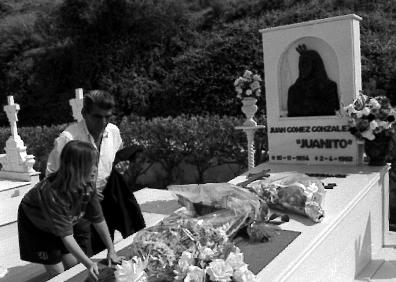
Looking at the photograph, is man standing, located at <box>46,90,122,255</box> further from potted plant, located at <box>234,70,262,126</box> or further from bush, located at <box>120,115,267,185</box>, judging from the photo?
bush, located at <box>120,115,267,185</box>

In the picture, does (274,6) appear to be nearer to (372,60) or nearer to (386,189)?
(372,60)

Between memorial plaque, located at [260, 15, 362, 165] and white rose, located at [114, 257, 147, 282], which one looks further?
memorial plaque, located at [260, 15, 362, 165]

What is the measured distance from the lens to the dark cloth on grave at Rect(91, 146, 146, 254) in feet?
10.1

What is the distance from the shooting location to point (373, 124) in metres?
4.47

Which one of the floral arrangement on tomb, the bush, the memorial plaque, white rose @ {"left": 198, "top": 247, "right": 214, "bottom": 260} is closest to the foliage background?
the bush

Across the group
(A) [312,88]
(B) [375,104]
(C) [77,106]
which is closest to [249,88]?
(A) [312,88]

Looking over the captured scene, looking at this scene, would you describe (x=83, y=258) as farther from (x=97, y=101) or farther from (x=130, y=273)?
(x=97, y=101)

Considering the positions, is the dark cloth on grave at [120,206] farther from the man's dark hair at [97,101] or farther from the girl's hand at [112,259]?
the girl's hand at [112,259]

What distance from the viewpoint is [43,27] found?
732 inches

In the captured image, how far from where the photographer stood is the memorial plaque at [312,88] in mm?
4852

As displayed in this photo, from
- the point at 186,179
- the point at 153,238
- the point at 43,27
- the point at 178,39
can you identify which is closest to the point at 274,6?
the point at 178,39

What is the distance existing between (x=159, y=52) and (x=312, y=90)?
9201 mm

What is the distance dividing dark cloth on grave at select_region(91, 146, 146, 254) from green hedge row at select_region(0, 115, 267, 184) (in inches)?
165

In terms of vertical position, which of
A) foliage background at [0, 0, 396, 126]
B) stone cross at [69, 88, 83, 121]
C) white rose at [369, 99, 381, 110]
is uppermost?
foliage background at [0, 0, 396, 126]
